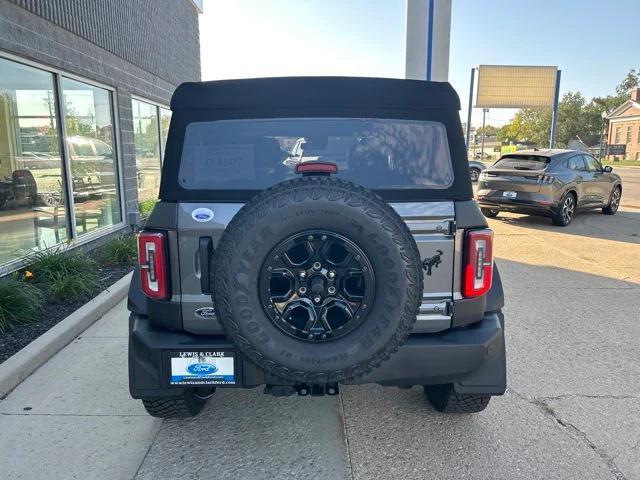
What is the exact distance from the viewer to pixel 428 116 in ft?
8.48

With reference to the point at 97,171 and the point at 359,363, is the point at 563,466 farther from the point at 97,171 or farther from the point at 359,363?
the point at 97,171

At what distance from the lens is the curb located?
3.49m

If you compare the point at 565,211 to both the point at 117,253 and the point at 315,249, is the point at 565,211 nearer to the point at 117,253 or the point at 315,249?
the point at 117,253

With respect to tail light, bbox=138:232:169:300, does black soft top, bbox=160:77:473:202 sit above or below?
above

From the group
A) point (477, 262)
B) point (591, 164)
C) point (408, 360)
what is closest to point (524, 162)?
point (591, 164)

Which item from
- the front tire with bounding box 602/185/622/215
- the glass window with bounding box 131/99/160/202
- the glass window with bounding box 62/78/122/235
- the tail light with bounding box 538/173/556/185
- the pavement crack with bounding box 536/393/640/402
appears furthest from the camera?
the front tire with bounding box 602/185/622/215

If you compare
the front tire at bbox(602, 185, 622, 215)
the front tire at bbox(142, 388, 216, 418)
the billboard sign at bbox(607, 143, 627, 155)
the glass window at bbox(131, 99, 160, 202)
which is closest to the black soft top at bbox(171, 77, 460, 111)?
the front tire at bbox(142, 388, 216, 418)

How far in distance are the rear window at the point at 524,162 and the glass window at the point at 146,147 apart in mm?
7752

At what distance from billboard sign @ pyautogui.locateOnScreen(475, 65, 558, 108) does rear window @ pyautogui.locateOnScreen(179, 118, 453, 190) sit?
71.2 ft

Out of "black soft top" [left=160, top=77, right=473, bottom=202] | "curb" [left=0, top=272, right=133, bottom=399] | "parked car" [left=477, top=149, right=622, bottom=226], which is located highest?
"black soft top" [left=160, top=77, right=473, bottom=202]

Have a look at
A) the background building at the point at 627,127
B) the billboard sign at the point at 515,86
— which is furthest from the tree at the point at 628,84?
the billboard sign at the point at 515,86

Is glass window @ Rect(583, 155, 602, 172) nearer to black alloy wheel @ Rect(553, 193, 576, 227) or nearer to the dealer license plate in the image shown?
black alloy wheel @ Rect(553, 193, 576, 227)

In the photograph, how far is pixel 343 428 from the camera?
300cm

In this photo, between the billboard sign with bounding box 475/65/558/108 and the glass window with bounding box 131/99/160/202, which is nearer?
the glass window with bounding box 131/99/160/202
